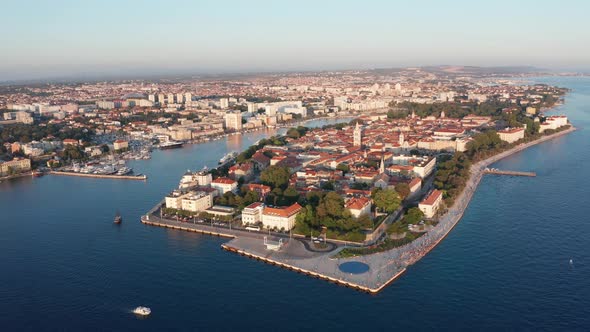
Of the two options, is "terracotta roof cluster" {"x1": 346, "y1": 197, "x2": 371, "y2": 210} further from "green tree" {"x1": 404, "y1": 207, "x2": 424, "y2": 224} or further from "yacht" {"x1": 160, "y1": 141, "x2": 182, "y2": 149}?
"yacht" {"x1": 160, "y1": 141, "x2": 182, "y2": 149}

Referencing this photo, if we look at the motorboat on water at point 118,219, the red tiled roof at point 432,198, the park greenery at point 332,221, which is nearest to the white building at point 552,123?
the red tiled roof at point 432,198

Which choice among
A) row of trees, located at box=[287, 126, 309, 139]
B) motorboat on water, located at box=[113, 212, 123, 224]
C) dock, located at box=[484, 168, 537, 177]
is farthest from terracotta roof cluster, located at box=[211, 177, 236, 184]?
row of trees, located at box=[287, 126, 309, 139]

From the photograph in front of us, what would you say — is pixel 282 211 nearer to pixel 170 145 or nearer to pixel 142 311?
pixel 142 311

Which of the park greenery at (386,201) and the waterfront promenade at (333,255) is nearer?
the waterfront promenade at (333,255)

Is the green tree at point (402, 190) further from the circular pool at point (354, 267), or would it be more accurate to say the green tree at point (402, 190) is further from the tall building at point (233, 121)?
the tall building at point (233, 121)

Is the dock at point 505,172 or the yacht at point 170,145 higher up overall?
the yacht at point 170,145

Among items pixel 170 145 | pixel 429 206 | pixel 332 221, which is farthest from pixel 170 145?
pixel 429 206
